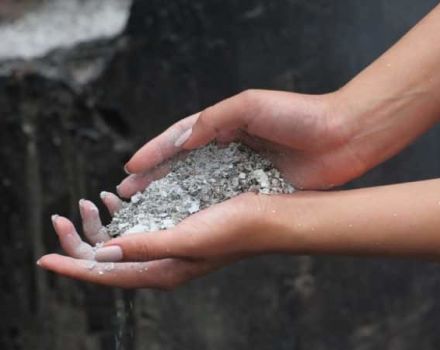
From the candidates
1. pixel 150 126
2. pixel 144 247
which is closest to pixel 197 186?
pixel 144 247

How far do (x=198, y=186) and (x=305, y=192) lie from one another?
170mm

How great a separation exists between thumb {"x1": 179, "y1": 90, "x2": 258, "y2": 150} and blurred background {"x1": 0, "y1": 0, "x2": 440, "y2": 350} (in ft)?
2.11

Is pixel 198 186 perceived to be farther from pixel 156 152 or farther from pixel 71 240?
pixel 71 240

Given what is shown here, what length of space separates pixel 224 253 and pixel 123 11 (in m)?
0.90

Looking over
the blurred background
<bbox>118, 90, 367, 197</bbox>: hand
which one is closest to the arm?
<bbox>118, 90, 367, 197</bbox>: hand

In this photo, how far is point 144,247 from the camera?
1.22 meters

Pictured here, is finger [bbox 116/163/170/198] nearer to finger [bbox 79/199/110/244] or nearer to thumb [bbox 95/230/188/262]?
finger [bbox 79/199/110/244]

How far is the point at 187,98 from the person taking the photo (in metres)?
2.04

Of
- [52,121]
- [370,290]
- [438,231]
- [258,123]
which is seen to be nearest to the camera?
[438,231]

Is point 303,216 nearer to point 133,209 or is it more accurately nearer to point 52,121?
point 133,209

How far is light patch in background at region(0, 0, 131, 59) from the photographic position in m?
1.97

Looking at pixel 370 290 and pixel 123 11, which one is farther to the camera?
pixel 370 290

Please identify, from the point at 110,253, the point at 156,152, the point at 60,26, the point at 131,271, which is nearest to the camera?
the point at 110,253

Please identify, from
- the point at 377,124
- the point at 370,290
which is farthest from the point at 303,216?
the point at 370,290
